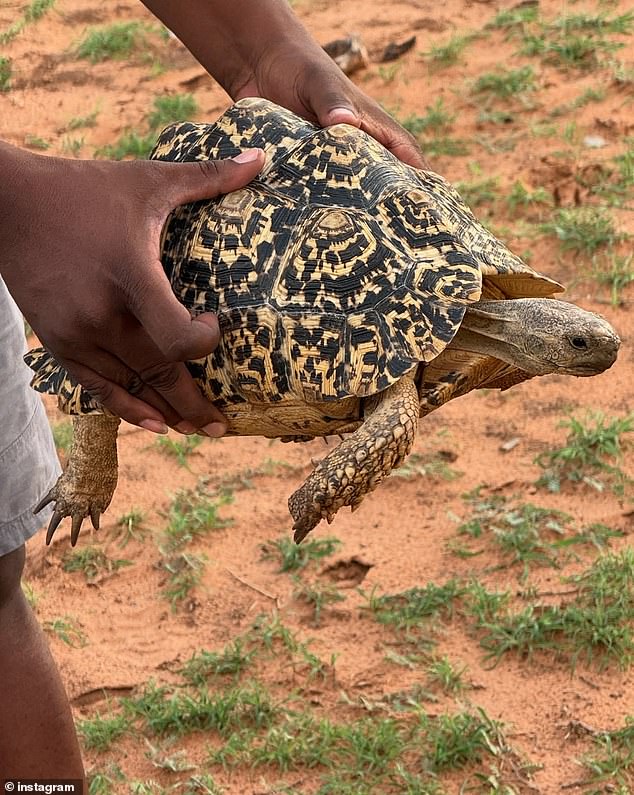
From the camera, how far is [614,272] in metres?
6.44

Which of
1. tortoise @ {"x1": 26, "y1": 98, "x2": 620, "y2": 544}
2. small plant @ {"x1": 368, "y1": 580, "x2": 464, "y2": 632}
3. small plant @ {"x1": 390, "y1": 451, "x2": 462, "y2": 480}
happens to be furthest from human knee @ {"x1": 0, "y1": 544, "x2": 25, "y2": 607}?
small plant @ {"x1": 390, "y1": 451, "x2": 462, "y2": 480}

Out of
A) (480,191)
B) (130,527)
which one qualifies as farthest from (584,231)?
(130,527)

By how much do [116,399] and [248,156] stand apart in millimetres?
624

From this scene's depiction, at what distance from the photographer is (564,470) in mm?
5453

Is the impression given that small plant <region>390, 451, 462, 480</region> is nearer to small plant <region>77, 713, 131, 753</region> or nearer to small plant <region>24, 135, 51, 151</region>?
small plant <region>77, 713, 131, 753</region>

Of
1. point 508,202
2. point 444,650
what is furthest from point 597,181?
point 444,650

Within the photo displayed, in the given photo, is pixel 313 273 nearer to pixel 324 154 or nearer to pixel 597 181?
pixel 324 154

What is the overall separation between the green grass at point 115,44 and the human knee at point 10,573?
7.21 m

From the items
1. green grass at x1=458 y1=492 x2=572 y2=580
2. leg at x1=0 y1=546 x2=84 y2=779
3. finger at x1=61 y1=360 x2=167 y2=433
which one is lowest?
green grass at x1=458 y1=492 x2=572 y2=580

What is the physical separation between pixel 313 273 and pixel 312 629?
2388mm

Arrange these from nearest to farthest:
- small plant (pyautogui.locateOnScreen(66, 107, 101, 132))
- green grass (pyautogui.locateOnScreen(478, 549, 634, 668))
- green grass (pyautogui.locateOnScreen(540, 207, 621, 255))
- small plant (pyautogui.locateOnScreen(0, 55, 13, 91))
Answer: green grass (pyautogui.locateOnScreen(478, 549, 634, 668)) → green grass (pyautogui.locateOnScreen(540, 207, 621, 255)) → small plant (pyautogui.locateOnScreen(66, 107, 101, 132)) → small plant (pyautogui.locateOnScreen(0, 55, 13, 91))

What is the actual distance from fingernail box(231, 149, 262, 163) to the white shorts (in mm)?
790

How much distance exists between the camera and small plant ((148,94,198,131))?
875 centimetres

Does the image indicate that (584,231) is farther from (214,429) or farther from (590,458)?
(214,429)
